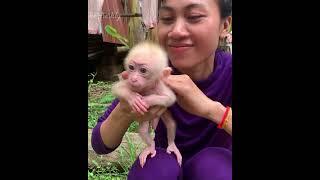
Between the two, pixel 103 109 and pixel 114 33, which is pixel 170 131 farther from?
pixel 114 33

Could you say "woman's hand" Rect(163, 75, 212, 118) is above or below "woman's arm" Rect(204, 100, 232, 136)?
above

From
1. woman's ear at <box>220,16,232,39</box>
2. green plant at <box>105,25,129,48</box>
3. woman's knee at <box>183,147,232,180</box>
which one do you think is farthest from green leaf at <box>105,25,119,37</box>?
woman's knee at <box>183,147,232,180</box>

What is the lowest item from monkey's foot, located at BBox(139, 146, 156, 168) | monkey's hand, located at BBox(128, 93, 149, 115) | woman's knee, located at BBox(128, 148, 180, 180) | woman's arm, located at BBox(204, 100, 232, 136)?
woman's knee, located at BBox(128, 148, 180, 180)

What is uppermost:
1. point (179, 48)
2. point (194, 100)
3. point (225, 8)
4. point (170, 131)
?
point (225, 8)

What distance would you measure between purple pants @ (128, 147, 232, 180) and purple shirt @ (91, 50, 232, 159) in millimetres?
27

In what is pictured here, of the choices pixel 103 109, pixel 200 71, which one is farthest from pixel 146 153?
pixel 200 71

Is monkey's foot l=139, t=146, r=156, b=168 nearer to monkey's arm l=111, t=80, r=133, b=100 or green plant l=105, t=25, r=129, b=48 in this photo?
monkey's arm l=111, t=80, r=133, b=100

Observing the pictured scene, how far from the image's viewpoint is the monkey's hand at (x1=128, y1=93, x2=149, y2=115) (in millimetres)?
1573

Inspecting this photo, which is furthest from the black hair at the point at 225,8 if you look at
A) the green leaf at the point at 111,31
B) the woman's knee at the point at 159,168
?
the woman's knee at the point at 159,168

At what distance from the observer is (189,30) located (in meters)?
1.61

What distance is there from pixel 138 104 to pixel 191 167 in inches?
10.3

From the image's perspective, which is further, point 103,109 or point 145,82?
point 103,109
